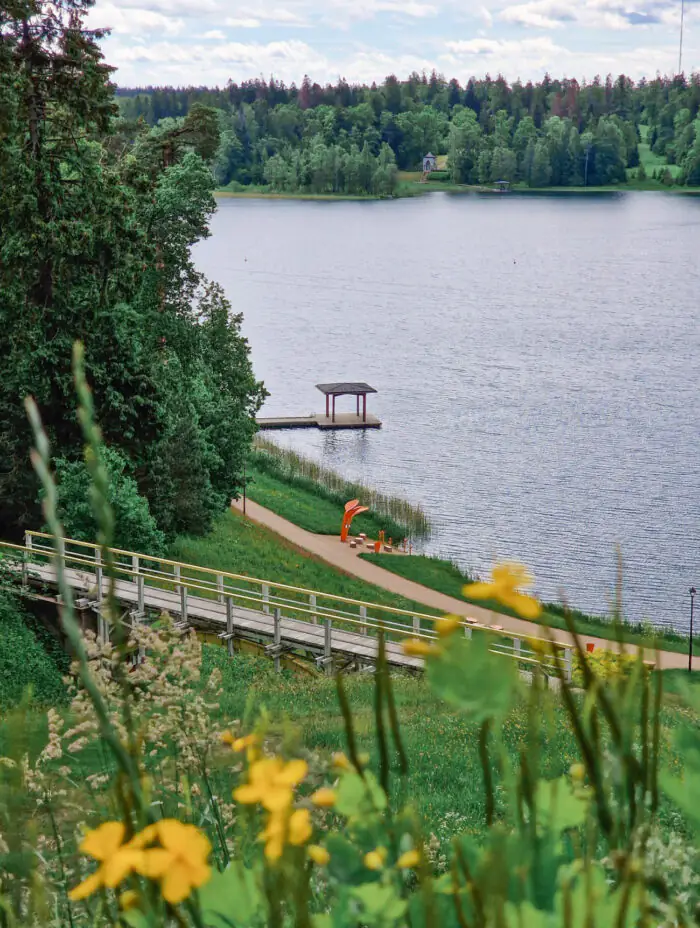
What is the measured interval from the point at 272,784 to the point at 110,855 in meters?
0.15

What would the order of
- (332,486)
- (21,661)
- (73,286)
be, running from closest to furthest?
(21,661)
(73,286)
(332,486)

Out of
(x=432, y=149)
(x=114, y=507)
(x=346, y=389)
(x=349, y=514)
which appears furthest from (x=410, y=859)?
(x=432, y=149)

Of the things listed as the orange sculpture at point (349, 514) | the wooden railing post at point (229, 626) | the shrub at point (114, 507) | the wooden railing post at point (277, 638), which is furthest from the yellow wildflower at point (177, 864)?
→ the orange sculpture at point (349, 514)

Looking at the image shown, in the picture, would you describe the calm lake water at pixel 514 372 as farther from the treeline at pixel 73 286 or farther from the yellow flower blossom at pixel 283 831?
the treeline at pixel 73 286

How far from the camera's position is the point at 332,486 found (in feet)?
146

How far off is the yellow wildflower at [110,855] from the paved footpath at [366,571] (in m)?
25.8

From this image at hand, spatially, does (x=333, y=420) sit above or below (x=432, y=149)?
below

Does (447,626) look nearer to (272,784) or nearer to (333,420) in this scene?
(272,784)

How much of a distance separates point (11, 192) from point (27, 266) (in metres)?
1.62

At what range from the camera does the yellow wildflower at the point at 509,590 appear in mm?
970

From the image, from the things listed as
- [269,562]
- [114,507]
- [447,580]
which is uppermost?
[114,507]

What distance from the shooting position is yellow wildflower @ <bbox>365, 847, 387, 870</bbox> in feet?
3.72

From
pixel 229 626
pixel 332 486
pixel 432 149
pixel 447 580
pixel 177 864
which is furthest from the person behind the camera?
pixel 432 149

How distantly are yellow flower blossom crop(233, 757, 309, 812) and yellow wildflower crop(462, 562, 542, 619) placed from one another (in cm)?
22
